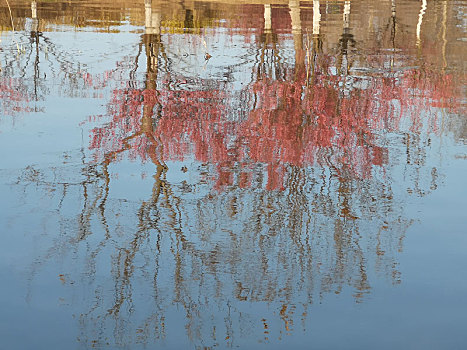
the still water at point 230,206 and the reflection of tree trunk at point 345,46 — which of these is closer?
the still water at point 230,206

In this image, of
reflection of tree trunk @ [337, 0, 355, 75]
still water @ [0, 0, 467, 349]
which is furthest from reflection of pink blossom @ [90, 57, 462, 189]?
reflection of tree trunk @ [337, 0, 355, 75]

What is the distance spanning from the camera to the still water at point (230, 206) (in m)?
5.47

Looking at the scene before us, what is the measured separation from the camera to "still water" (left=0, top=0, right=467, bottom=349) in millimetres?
5469

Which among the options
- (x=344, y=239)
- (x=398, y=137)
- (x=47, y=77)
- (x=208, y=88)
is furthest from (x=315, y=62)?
(x=344, y=239)

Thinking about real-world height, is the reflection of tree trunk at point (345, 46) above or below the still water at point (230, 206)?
above

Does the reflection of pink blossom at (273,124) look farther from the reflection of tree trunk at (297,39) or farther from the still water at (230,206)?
the reflection of tree trunk at (297,39)

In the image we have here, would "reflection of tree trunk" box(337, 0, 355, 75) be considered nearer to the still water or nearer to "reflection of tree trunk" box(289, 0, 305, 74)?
the still water

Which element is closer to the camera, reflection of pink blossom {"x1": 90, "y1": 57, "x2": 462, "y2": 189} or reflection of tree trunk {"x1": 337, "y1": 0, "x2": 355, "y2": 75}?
reflection of pink blossom {"x1": 90, "y1": 57, "x2": 462, "y2": 189}

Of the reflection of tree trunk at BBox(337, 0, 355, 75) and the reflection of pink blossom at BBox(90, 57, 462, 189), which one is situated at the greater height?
the reflection of tree trunk at BBox(337, 0, 355, 75)

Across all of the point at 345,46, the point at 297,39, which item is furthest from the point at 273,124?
the point at 345,46

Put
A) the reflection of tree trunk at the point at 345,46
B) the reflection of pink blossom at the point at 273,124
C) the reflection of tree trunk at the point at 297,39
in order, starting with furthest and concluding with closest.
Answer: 1. the reflection of tree trunk at the point at 297,39
2. the reflection of tree trunk at the point at 345,46
3. the reflection of pink blossom at the point at 273,124

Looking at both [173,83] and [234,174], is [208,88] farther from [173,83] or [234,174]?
[234,174]

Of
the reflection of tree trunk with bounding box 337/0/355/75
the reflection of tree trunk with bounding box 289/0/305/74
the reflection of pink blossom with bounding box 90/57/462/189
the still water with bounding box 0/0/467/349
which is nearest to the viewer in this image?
the still water with bounding box 0/0/467/349

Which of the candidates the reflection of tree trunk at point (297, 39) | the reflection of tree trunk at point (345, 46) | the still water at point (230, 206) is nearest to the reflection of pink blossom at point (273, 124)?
the still water at point (230, 206)
